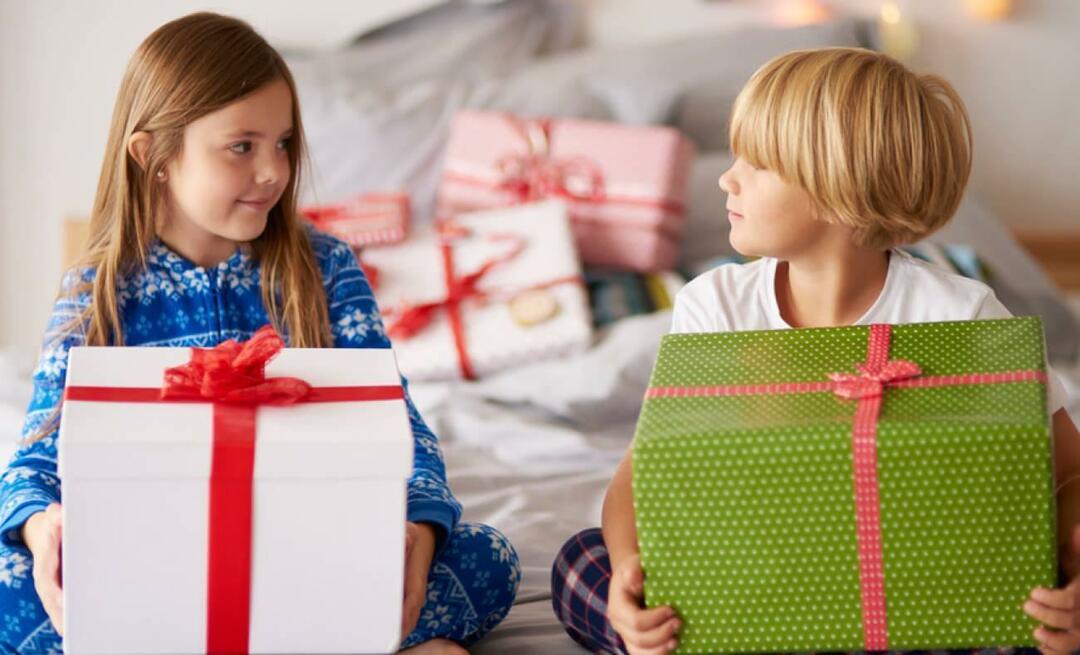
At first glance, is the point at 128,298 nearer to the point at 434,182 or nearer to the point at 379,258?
the point at 379,258

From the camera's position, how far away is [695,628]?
1.13m

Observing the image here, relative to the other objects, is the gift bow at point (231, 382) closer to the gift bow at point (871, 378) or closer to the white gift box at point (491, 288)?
the gift bow at point (871, 378)

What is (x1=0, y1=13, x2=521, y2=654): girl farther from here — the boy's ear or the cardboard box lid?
the cardboard box lid

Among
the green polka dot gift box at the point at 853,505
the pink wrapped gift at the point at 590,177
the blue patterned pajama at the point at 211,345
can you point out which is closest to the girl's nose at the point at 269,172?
the blue patterned pajama at the point at 211,345

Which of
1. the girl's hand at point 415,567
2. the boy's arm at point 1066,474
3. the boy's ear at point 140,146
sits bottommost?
the girl's hand at point 415,567

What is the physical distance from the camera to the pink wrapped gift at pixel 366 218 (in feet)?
7.45

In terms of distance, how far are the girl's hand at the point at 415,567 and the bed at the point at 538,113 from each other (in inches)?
11.1

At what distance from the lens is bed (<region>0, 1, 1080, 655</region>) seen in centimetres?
185

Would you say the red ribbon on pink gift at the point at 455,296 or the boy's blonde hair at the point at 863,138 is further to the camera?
the red ribbon on pink gift at the point at 455,296

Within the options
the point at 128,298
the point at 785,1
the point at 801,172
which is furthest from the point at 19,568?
the point at 785,1

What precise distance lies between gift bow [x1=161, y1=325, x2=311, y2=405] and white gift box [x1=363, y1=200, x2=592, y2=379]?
3.18 ft

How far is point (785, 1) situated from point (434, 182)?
860 millimetres

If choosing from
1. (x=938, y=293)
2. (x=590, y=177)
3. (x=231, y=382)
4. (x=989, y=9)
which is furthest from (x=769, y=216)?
(x=989, y=9)

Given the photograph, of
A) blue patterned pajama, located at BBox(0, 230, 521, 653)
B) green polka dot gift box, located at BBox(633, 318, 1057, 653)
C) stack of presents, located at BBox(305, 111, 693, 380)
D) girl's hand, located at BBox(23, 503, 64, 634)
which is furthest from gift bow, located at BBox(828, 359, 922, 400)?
stack of presents, located at BBox(305, 111, 693, 380)
